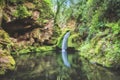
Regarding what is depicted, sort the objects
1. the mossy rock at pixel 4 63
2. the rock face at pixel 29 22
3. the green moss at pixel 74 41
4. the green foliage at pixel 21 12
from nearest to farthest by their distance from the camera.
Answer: the mossy rock at pixel 4 63
the rock face at pixel 29 22
the green foliage at pixel 21 12
the green moss at pixel 74 41

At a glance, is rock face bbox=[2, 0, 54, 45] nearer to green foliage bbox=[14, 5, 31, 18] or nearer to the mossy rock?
green foliage bbox=[14, 5, 31, 18]

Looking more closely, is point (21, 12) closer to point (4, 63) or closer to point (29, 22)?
point (29, 22)

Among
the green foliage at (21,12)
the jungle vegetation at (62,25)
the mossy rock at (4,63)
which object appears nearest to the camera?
the mossy rock at (4,63)

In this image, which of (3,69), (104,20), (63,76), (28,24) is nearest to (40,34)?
(28,24)

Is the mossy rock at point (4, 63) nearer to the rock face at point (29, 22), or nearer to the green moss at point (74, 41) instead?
the rock face at point (29, 22)

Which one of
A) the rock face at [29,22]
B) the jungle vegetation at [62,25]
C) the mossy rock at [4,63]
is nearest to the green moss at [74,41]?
the jungle vegetation at [62,25]

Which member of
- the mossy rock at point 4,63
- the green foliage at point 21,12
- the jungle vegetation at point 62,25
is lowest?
the mossy rock at point 4,63

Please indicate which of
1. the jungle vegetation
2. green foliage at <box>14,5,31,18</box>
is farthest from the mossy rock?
green foliage at <box>14,5,31,18</box>

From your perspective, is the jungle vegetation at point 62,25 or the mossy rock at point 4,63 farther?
the jungle vegetation at point 62,25

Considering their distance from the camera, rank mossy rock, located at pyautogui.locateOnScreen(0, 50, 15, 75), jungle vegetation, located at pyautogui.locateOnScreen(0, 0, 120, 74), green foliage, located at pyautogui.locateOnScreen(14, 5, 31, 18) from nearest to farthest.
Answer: mossy rock, located at pyautogui.locateOnScreen(0, 50, 15, 75), jungle vegetation, located at pyautogui.locateOnScreen(0, 0, 120, 74), green foliage, located at pyautogui.locateOnScreen(14, 5, 31, 18)

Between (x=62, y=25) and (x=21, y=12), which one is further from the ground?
(x=21, y=12)

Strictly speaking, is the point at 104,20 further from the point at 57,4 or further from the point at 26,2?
the point at 57,4

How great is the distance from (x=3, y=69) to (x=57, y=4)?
99.2 feet

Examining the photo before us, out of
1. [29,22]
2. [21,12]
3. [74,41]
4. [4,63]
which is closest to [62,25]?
[29,22]
